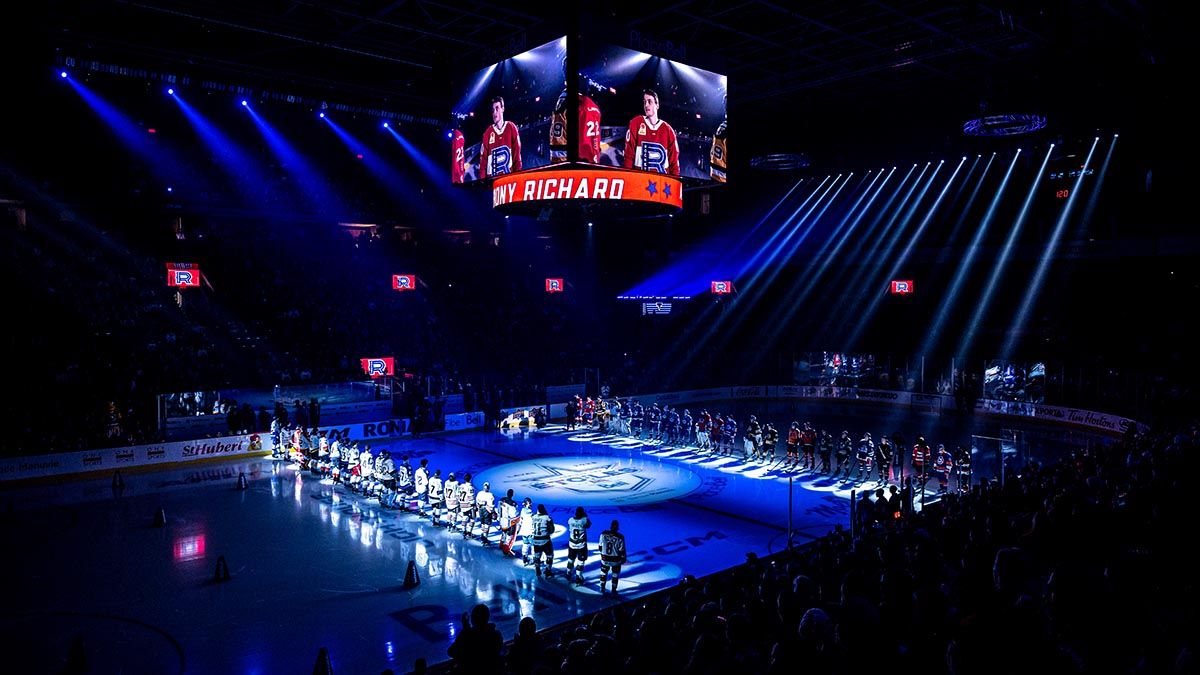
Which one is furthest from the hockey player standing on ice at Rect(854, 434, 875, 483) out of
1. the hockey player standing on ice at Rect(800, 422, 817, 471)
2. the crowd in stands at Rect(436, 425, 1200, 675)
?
the crowd in stands at Rect(436, 425, 1200, 675)

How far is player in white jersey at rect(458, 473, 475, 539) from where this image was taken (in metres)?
15.5

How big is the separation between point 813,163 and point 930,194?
992 cm

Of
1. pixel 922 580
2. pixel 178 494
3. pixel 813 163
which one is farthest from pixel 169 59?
pixel 922 580

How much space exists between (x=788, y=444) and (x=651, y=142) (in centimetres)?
1305

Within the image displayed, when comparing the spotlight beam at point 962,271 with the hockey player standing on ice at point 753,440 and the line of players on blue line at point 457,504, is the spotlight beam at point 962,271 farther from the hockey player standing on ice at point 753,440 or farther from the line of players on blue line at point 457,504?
the line of players on blue line at point 457,504

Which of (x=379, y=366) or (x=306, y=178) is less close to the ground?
(x=306, y=178)

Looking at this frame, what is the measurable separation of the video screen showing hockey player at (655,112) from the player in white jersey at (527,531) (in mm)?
6498

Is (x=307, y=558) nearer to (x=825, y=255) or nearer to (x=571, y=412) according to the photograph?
(x=571, y=412)

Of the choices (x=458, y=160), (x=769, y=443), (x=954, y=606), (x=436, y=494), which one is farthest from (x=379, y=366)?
(x=954, y=606)

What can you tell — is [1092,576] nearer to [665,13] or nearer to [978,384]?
[665,13]

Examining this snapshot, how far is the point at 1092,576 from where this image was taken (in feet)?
17.1

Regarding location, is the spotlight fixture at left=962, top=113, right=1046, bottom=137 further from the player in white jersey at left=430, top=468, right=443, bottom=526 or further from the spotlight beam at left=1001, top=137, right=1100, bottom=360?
the player in white jersey at left=430, top=468, right=443, bottom=526

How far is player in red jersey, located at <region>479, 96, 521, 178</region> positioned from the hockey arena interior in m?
0.07

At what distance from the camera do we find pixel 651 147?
41.7ft
